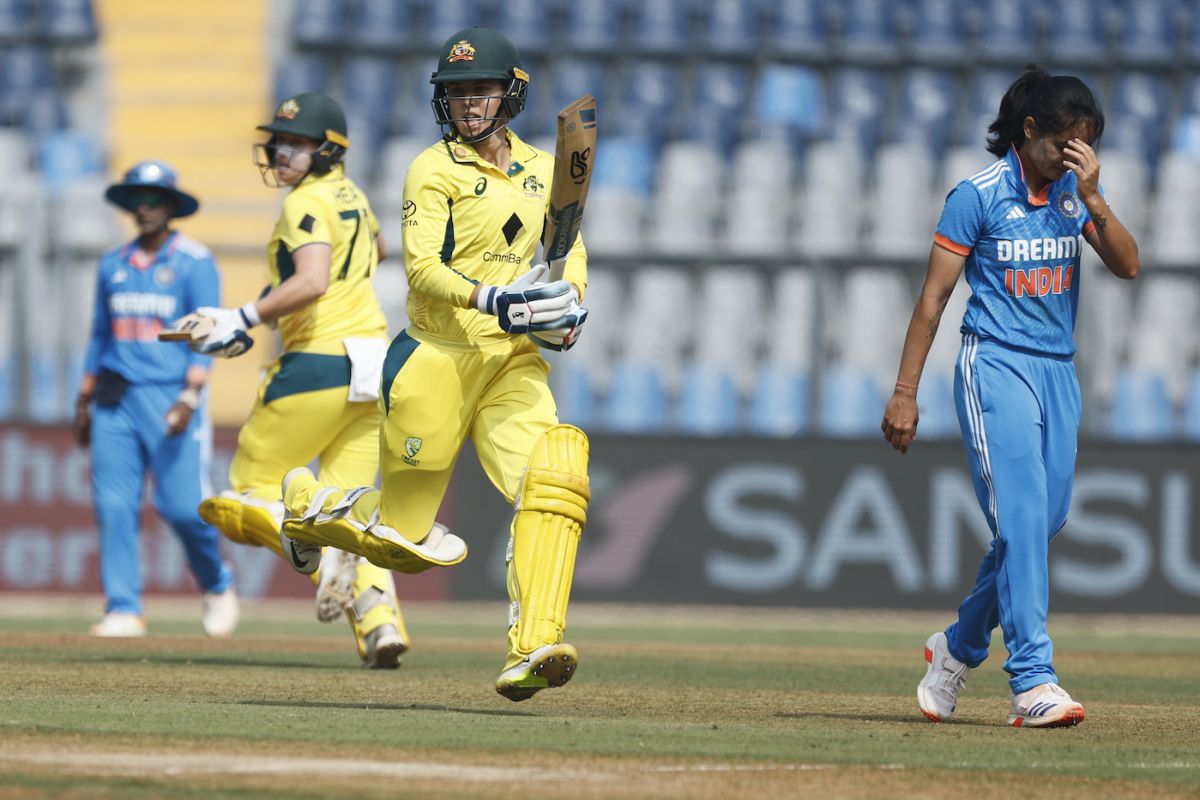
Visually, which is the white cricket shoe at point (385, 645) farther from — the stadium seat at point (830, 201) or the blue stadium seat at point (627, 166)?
the blue stadium seat at point (627, 166)

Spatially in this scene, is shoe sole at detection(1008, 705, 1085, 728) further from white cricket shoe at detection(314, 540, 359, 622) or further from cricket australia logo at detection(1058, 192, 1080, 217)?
white cricket shoe at detection(314, 540, 359, 622)

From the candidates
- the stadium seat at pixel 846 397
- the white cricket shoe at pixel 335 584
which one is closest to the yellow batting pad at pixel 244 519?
the white cricket shoe at pixel 335 584

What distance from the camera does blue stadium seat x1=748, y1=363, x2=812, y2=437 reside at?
568 inches

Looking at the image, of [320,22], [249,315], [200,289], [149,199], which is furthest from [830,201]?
[249,315]

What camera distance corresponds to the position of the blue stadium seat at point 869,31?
19109 millimetres

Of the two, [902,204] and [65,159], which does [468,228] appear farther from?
[65,159]

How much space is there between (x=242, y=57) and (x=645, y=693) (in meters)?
13.6

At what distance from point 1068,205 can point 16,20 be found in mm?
15424

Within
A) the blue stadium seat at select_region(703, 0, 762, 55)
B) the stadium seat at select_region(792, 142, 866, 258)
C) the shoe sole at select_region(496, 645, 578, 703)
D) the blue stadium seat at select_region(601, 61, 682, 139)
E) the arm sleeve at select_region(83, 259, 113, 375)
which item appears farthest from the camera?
the blue stadium seat at select_region(703, 0, 762, 55)

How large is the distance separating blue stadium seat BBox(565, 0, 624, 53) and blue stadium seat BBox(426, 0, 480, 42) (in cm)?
95

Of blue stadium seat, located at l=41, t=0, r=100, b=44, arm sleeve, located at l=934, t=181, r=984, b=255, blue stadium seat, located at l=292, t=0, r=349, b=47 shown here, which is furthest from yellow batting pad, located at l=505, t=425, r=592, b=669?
blue stadium seat, located at l=41, t=0, r=100, b=44

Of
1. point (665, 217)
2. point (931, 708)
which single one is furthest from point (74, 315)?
point (931, 708)

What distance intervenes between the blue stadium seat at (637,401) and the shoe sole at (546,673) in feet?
26.8

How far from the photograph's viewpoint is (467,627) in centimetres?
1285
